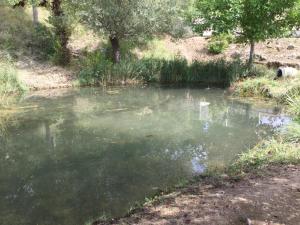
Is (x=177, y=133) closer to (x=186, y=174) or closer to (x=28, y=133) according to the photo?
(x=186, y=174)

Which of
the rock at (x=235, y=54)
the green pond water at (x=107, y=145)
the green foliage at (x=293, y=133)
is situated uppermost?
the rock at (x=235, y=54)

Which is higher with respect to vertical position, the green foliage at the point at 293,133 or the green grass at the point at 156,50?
the green grass at the point at 156,50

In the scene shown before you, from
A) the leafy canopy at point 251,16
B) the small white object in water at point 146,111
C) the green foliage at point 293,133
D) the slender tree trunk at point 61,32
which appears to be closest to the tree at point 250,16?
the leafy canopy at point 251,16

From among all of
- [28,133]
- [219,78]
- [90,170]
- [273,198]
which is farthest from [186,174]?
[219,78]

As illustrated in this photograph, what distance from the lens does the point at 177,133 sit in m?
11.2

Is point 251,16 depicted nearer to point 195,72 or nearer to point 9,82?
point 195,72

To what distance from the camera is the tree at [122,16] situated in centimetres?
1866

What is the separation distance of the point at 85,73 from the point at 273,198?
13879 millimetres

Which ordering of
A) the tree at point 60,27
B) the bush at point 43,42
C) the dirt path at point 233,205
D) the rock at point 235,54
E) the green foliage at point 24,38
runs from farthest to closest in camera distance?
the rock at point 235,54 → the bush at point 43,42 → the green foliage at point 24,38 → the tree at point 60,27 → the dirt path at point 233,205

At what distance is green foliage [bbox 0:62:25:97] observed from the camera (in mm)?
15691

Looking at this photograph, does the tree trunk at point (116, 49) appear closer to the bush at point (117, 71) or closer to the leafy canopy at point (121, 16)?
the leafy canopy at point (121, 16)

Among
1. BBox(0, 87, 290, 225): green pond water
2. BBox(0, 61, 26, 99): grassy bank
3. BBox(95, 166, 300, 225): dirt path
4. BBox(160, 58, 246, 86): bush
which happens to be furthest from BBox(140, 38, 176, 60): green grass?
BBox(95, 166, 300, 225): dirt path

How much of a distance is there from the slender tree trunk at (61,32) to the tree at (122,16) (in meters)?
0.81

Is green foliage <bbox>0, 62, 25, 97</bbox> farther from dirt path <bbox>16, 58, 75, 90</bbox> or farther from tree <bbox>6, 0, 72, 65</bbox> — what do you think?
tree <bbox>6, 0, 72, 65</bbox>
